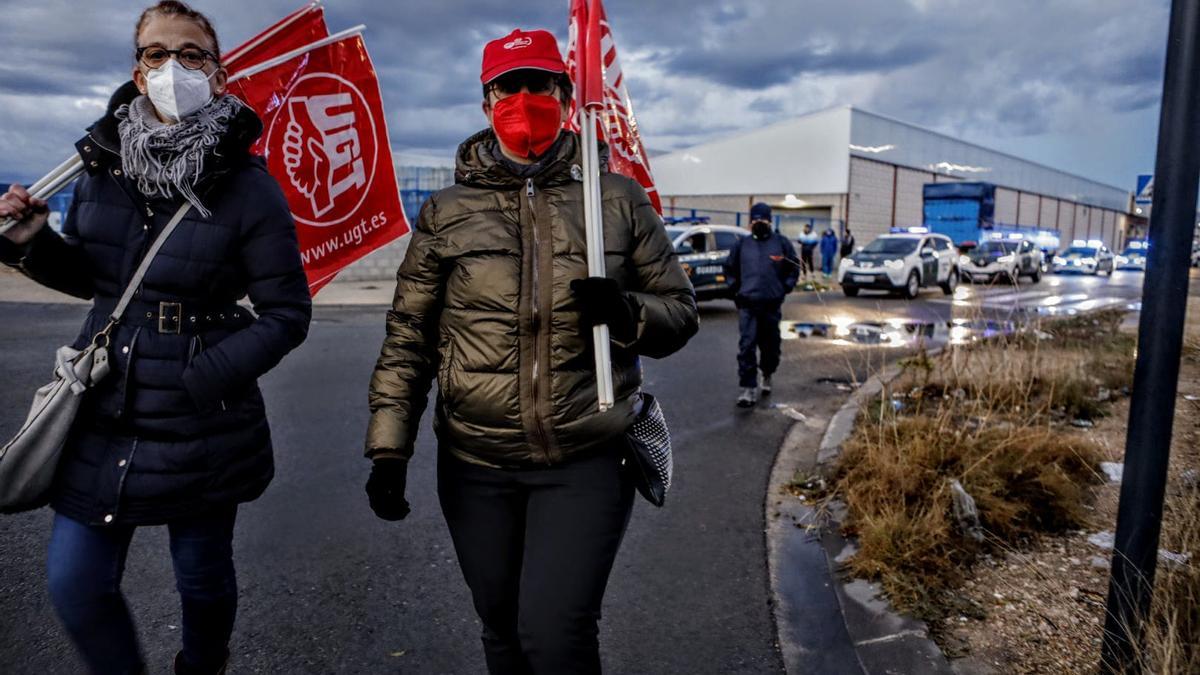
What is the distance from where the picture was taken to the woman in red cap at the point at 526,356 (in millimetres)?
2145

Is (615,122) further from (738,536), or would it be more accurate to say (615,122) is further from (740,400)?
(740,400)

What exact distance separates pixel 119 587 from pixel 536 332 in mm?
1278

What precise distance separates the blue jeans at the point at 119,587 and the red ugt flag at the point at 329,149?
1.08 m

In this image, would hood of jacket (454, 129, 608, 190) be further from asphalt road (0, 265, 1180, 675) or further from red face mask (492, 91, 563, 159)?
asphalt road (0, 265, 1180, 675)

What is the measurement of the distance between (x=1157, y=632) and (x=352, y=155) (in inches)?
120

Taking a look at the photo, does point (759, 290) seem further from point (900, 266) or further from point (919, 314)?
point (900, 266)

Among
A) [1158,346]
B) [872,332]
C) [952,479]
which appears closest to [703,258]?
[872,332]

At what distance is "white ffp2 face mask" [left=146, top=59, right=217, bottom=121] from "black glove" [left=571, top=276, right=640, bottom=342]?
3.73ft

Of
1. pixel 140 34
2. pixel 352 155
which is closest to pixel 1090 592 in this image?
pixel 352 155

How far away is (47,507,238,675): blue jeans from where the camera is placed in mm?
2156

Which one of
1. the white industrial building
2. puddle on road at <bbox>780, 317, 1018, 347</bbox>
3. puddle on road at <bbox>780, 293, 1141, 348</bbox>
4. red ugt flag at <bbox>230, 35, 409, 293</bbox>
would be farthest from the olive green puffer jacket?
the white industrial building

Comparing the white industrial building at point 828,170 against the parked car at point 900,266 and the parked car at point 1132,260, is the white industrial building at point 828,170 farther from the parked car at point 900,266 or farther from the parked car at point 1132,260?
the parked car at point 900,266

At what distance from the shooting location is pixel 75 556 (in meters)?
2.15

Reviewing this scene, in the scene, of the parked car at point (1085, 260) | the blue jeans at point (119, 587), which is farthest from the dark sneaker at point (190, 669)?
the parked car at point (1085, 260)
